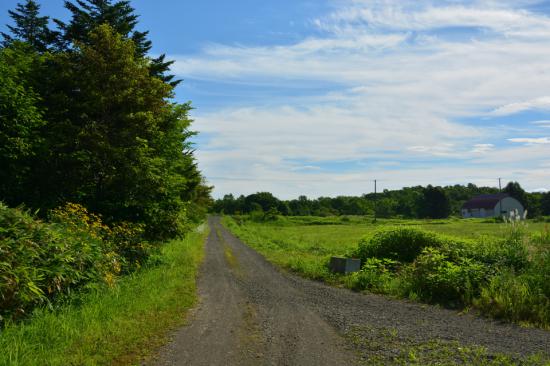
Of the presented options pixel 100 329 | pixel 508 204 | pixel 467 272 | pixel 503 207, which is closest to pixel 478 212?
pixel 508 204

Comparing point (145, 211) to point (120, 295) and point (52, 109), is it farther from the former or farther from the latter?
point (120, 295)

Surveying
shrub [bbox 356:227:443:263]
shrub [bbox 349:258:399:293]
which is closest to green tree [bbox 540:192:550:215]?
shrub [bbox 356:227:443:263]

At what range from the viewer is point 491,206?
100000mm

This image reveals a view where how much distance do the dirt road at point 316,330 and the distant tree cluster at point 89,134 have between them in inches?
230

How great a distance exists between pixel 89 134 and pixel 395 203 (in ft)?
391

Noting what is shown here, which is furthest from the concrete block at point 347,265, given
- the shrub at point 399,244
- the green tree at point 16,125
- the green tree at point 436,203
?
the green tree at point 436,203

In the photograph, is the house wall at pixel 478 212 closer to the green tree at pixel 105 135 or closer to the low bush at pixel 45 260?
the green tree at pixel 105 135

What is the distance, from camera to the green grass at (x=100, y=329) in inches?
217

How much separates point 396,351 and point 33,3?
3272 centimetres

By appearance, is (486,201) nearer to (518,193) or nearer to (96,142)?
(518,193)

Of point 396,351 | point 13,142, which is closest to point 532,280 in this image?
point 396,351

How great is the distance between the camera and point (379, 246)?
50.4 feet

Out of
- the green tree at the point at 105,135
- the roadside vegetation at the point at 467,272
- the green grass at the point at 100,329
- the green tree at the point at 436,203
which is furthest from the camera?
the green tree at the point at 436,203

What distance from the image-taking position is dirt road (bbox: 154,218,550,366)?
604 cm
